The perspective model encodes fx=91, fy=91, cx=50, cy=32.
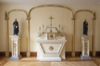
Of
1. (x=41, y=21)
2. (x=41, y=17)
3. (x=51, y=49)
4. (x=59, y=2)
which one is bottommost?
(x=51, y=49)

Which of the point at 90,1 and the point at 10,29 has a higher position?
the point at 90,1

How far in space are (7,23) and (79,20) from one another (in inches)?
152

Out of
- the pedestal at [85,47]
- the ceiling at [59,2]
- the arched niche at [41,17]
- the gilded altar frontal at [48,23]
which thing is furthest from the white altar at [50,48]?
the ceiling at [59,2]

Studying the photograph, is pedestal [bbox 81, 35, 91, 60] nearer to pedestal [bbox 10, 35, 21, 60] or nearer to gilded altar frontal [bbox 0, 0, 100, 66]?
gilded altar frontal [bbox 0, 0, 100, 66]

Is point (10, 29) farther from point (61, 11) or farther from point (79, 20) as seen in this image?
point (79, 20)

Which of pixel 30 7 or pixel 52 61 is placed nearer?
pixel 52 61

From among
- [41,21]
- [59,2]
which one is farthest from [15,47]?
[59,2]

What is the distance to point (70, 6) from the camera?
192 inches

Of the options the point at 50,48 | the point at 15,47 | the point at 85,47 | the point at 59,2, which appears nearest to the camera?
the point at 50,48

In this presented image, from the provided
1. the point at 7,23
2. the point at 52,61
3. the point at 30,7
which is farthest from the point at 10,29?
the point at 52,61

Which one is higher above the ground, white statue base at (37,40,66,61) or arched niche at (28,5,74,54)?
arched niche at (28,5,74,54)

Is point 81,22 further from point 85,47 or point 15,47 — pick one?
point 15,47

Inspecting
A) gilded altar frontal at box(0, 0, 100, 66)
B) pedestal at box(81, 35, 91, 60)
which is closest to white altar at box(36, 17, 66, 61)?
gilded altar frontal at box(0, 0, 100, 66)

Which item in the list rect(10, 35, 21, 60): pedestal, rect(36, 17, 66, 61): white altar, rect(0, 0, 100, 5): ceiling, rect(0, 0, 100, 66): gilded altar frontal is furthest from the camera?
rect(0, 0, 100, 66): gilded altar frontal
